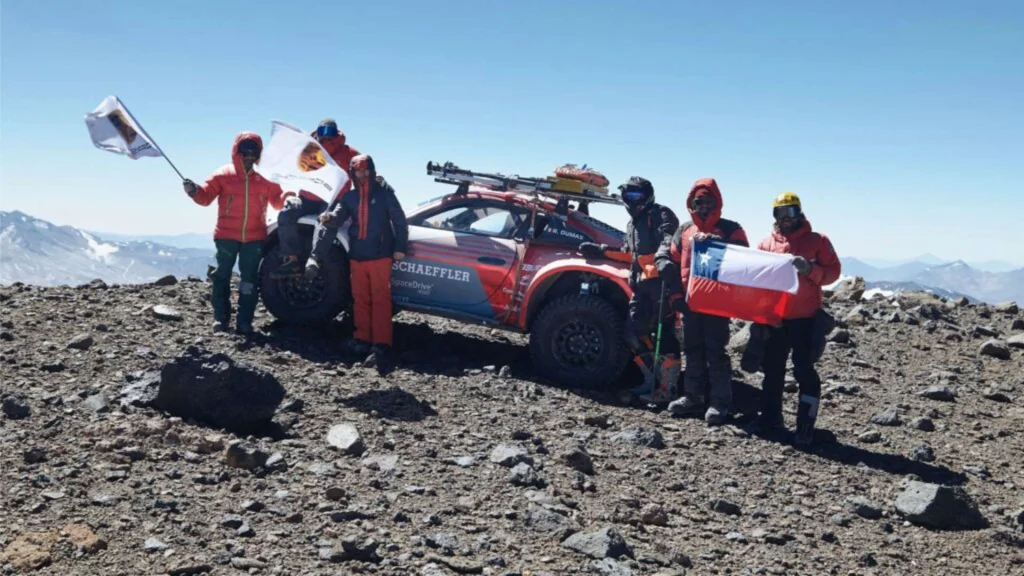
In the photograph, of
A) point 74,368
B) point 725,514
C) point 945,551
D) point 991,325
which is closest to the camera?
point 945,551

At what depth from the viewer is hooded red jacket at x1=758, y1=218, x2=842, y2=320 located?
7.16 m

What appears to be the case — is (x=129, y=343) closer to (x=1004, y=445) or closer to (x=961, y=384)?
(x=1004, y=445)

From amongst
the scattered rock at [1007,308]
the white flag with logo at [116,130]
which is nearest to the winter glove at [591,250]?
the white flag with logo at [116,130]

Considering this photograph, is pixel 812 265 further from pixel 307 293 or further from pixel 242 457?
pixel 307 293

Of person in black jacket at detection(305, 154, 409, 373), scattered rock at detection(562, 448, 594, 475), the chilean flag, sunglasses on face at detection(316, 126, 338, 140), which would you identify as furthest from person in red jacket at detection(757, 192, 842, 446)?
sunglasses on face at detection(316, 126, 338, 140)

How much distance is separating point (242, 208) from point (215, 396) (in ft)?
10.6

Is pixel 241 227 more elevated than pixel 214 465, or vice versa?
pixel 241 227

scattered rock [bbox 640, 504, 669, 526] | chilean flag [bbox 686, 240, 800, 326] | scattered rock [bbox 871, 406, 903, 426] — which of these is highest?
chilean flag [bbox 686, 240, 800, 326]

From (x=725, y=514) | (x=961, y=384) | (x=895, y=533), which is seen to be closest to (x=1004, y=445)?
(x=961, y=384)

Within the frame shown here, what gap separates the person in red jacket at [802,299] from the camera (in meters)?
7.17

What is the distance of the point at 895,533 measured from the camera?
18.6 ft

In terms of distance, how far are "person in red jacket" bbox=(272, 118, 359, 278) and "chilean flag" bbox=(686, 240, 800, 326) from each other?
381cm

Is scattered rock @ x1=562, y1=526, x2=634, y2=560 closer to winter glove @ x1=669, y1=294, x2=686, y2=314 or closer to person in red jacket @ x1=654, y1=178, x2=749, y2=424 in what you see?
person in red jacket @ x1=654, y1=178, x2=749, y2=424

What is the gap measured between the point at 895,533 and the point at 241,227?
6539 millimetres
